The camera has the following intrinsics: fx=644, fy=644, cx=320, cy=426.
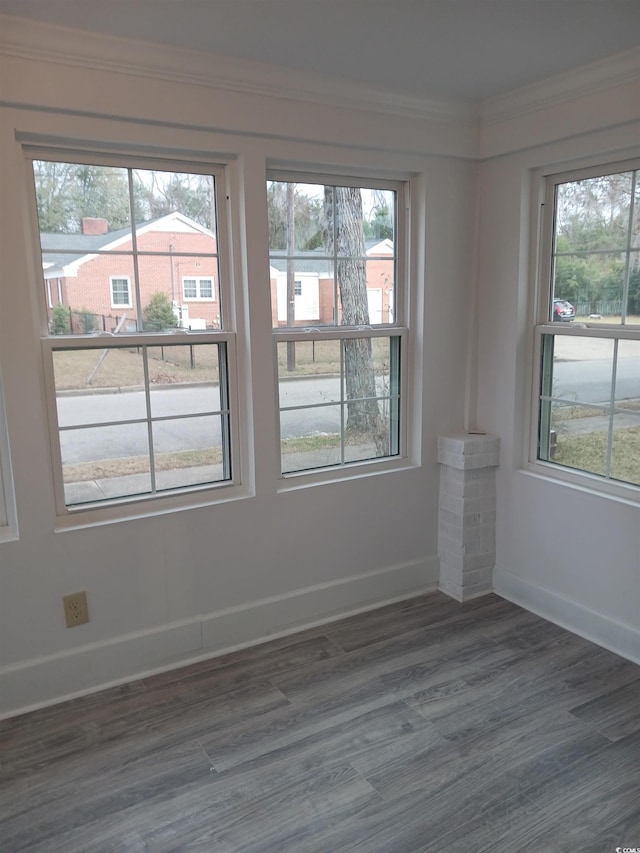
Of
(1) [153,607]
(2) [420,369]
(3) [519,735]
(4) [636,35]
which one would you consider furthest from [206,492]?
(4) [636,35]

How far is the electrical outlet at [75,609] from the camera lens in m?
2.57

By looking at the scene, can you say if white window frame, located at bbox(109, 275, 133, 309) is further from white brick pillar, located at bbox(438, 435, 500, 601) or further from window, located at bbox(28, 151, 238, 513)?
white brick pillar, located at bbox(438, 435, 500, 601)

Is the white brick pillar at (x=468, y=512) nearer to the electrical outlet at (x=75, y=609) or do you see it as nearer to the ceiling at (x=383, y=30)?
the ceiling at (x=383, y=30)

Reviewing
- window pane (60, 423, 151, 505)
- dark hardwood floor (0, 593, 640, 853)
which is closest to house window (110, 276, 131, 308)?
window pane (60, 423, 151, 505)

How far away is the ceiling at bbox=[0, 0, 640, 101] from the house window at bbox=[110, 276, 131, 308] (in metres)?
0.86

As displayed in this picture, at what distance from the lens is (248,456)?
9.53 feet

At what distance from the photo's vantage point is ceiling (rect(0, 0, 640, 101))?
6.72 ft

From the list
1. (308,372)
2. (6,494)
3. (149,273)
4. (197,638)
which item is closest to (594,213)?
(308,372)

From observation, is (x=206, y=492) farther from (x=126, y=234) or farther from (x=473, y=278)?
(x=473, y=278)

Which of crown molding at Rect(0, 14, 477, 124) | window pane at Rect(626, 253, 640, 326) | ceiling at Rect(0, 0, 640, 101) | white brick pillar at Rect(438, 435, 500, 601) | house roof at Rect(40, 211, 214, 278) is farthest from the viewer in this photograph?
white brick pillar at Rect(438, 435, 500, 601)

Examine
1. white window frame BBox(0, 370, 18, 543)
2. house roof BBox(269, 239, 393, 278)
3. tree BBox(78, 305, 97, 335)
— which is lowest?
white window frame BBox(0, 370, 18, 543)

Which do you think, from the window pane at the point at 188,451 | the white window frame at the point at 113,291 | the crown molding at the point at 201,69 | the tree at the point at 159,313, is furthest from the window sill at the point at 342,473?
the crown molding at the point at 201,69

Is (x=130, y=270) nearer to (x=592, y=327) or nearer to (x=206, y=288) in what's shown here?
(x=206, y=288)

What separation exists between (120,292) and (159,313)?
0.57 feet
